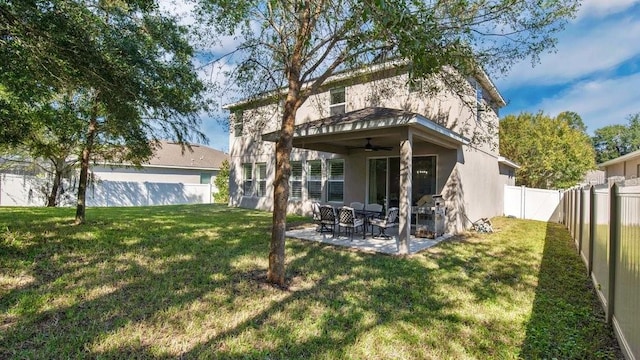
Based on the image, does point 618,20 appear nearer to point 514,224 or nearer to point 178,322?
point 514,224

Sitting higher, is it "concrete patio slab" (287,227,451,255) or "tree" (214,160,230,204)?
"tree" (214,160,230,204)

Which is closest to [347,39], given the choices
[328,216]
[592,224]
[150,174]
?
[328,216]

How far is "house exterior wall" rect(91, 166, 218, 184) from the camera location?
21.8m

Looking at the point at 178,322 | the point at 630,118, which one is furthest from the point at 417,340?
the point at 630,118

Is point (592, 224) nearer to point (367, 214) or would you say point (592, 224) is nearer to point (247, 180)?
point (367, 214)

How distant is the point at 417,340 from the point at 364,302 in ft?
3.59

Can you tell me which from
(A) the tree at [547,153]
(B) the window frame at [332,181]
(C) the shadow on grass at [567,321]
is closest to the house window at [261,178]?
(B) the window frame at [332,181]

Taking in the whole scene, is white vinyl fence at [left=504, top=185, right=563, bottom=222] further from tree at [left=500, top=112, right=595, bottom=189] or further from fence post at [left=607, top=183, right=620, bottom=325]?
fence post at [left=607, top=183, right=620, bottom=325]

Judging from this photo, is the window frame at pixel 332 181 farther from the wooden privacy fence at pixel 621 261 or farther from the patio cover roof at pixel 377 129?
the wooden privacy fence at pixel 621 261

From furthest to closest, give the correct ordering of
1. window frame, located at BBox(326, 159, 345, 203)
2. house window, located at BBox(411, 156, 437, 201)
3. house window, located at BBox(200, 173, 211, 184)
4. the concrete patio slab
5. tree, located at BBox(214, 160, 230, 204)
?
house window, located at BBox(200, 173, 211, 184) → tree, located at BBox(214, 160, 230, 204) → window frame, located at BBox(326, 159, 345, 203) → house window, located at BBox(411, 156, 437, 201) → the concrete patio slab

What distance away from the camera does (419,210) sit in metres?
9.72

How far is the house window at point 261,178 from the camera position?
1622 cm

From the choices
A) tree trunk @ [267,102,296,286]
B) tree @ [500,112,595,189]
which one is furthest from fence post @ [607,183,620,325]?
tree @ [500,112,595,189]

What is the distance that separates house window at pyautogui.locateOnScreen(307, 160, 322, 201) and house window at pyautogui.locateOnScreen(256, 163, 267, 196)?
2.82m
